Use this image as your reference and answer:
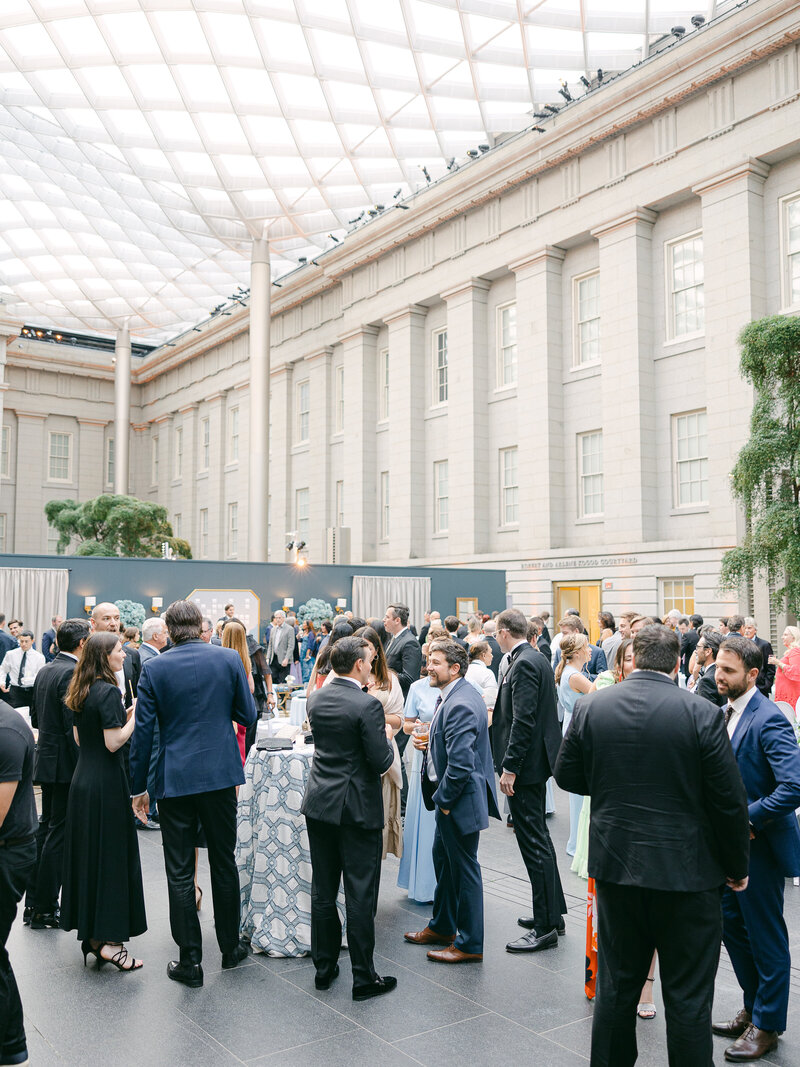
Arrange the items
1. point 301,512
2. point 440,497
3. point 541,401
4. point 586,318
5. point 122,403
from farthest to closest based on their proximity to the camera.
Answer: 1. point 122,403
2. point 301,512
3. point 440,497
4. point 541,401
5. point 586,318

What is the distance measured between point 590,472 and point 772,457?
8801 millimetres

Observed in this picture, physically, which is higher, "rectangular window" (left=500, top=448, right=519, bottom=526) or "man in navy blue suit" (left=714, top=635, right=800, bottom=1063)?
"rectangular window" (left=500, top=448, right=519, bottom=526)

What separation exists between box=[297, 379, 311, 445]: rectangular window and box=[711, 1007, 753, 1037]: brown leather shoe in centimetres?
3285

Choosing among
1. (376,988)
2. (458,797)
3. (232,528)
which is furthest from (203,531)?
(376,988)

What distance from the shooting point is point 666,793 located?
3574 millimetres

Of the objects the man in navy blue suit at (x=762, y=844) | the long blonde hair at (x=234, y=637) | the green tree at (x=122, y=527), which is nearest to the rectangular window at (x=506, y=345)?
the green tree at (x=122, y=527)

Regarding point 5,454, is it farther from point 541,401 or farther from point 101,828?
point 101,828

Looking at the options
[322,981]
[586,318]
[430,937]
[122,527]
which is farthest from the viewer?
[122,527]

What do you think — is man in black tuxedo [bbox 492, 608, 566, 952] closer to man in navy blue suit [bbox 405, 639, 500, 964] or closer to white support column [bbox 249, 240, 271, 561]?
man in navy blue suit [bbox 405, 639, 500, 964]

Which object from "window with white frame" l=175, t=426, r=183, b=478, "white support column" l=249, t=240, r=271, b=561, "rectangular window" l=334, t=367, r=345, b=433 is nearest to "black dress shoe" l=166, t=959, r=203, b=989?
"white support column" l=249, t=240, r=271, b=561

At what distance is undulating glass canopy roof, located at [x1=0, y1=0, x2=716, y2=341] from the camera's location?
2252 cm

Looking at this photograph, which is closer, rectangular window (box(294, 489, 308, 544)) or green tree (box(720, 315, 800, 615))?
green tree (box(720, 315, 800, 615))

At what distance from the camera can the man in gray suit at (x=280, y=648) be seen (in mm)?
20016

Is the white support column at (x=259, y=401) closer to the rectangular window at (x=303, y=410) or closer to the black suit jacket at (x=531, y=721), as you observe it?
the rectangular window at (x=303, y=410)
